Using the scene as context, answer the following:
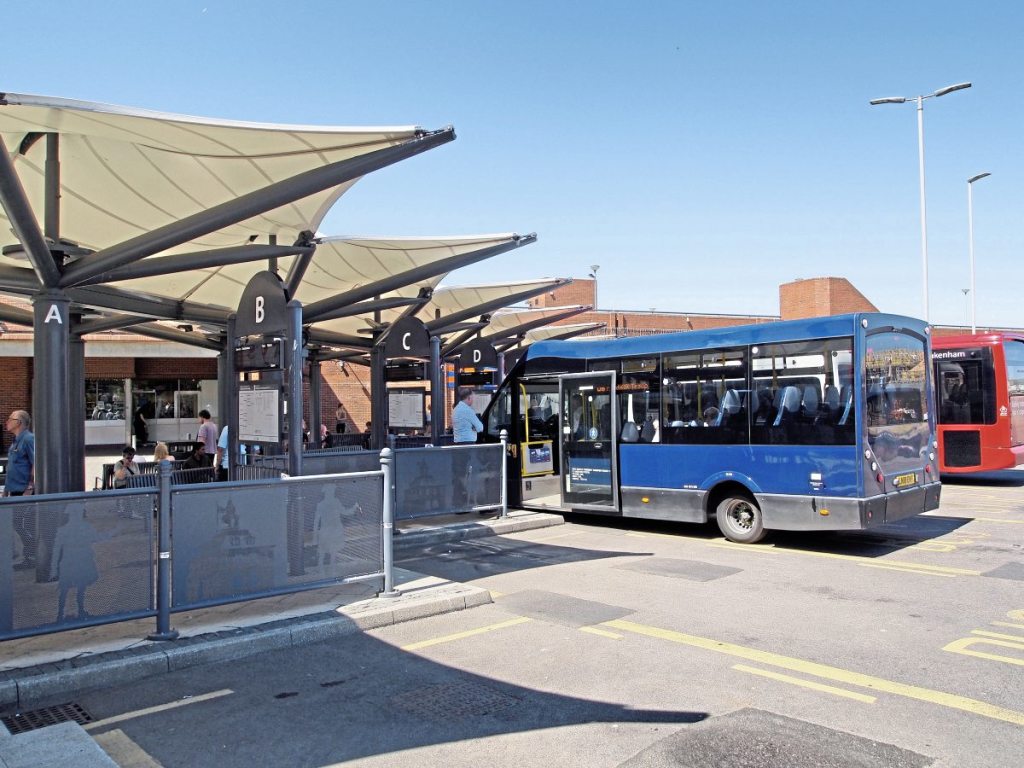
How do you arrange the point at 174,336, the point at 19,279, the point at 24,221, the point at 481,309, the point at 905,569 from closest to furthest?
the point at 24,221, the point at 19,279, the point at 905,569, the point at 174,336, the point at 481,309

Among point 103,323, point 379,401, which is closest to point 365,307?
point 379,401

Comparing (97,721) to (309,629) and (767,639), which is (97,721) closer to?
(309,629)

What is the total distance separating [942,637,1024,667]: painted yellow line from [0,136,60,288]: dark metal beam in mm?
8197

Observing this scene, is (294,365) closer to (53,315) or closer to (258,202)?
(258,202)

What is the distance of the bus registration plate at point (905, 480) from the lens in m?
10.3

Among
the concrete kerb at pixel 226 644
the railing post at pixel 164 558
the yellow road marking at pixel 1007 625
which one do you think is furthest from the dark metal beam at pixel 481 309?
the yellow road marking at pixel 1007 625

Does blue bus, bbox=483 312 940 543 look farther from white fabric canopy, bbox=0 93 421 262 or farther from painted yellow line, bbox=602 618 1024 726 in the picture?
white fabric canopy, bbox=0 93 421 262

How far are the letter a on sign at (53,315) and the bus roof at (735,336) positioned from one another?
301 inches

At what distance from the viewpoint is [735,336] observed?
11.1 m

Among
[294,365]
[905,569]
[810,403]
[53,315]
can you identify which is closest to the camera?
[53,315]

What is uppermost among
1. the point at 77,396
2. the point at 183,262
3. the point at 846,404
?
the point at 183,262

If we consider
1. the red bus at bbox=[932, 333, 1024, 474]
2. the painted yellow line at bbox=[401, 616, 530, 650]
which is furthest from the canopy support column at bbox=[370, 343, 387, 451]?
the red bus at bbox=[932, 333, 1024, 474]

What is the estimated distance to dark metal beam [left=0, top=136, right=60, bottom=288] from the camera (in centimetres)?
648

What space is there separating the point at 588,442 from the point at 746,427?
286 centimetres
